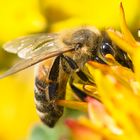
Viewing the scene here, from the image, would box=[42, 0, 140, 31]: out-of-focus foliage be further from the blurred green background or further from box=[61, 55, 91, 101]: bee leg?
box=[61, 55, 91, 101]: bee leg

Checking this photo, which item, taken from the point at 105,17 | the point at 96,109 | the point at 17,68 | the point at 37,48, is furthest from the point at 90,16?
A: the point at 96,109

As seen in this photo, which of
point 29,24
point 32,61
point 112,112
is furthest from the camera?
point 29,24

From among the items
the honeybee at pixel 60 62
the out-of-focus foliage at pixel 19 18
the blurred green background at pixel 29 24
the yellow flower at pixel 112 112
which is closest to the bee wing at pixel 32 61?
the honeybee at pixel 60 62

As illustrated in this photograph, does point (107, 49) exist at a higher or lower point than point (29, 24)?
higher

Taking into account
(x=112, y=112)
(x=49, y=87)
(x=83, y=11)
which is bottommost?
(x=83, y=11)

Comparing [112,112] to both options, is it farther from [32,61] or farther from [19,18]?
[19,18]

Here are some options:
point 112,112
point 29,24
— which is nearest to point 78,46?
point 112,112

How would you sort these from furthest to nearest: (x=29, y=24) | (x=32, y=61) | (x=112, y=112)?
(x=29, y=24), (x=32, y=61), (x=112, y=112)
